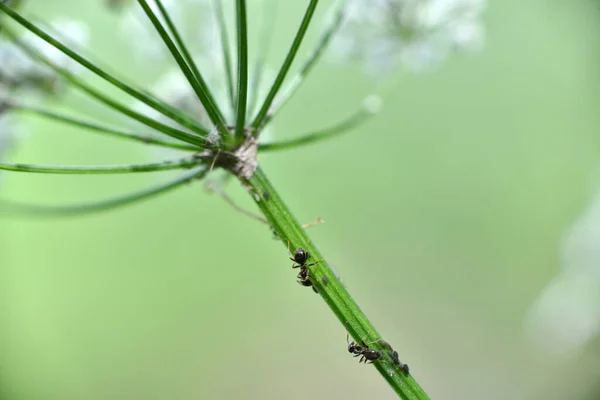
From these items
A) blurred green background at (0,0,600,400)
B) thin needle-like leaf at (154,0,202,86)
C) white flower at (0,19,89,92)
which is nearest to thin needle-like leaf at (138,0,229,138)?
thin needle-like leaf at (154,0,202,86)

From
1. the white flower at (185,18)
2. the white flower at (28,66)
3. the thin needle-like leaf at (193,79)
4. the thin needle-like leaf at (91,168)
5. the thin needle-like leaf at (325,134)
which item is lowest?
the thin needle-like leaf at (193,79)

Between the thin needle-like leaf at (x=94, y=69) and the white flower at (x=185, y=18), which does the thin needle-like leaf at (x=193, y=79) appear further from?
the white flower at (x=185, y=18)

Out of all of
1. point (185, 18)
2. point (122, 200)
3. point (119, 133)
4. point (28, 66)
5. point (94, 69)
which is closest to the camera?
point (94, 69)

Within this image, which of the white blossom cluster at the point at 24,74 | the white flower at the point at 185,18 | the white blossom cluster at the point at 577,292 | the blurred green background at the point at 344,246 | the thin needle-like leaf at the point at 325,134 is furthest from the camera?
the blurred green background at the point at 344,246

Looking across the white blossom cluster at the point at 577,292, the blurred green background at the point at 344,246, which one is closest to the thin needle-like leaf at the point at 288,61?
the white blossom cluster at the point at 577,292

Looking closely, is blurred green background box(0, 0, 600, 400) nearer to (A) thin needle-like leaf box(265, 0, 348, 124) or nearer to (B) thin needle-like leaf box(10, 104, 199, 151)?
(A) thin needle-like leaf box(265, 0, 348, 124)

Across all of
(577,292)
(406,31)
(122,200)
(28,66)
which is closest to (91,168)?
(122,200)

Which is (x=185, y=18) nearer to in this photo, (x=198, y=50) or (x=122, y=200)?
(x=198, y=50)
